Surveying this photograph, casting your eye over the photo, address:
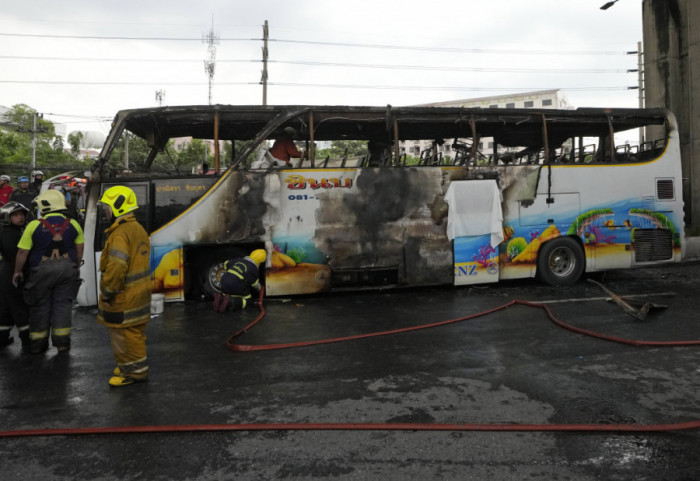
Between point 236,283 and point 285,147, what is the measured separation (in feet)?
8.14

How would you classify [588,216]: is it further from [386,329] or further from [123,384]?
[123,384]

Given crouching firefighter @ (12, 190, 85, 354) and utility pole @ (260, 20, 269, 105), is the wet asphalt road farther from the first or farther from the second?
utility pole @ (260, 20, 269, 105)

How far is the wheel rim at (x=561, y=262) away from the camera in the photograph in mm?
9266

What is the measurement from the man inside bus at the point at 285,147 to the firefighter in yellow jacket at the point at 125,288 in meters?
4.10

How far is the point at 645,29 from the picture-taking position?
611 inches

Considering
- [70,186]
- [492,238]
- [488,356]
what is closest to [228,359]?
[488,356]

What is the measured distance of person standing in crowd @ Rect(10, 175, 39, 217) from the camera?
9789mm

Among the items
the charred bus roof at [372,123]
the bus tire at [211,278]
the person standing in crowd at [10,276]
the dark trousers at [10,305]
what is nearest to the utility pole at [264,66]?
the charred bus roof at [372,123]

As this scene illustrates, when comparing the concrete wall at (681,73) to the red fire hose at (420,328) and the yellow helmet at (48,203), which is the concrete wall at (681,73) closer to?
the red fire hose at (420,328)

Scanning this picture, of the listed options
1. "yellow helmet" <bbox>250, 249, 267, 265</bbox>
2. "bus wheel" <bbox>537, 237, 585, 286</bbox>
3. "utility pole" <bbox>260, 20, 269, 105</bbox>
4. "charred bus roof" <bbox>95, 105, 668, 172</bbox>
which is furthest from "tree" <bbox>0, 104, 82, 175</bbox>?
"bus wheel" <bbox>537, 237, 585, 286</bbox>

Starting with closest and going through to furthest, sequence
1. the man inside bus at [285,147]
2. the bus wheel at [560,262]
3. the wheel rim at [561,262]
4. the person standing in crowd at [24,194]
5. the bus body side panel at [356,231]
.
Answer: the bus body side panel at [356,231], the man inside bus at [285,147], the bus wheel at [560,262], the wheel rim at [561,262], the person standing in crowd at [24,194]

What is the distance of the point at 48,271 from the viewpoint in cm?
554

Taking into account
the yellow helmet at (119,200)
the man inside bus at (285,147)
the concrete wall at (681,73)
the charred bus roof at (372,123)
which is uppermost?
the concrete wall at (681,73)

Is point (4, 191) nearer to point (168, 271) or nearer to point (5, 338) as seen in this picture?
point (168, 271)
